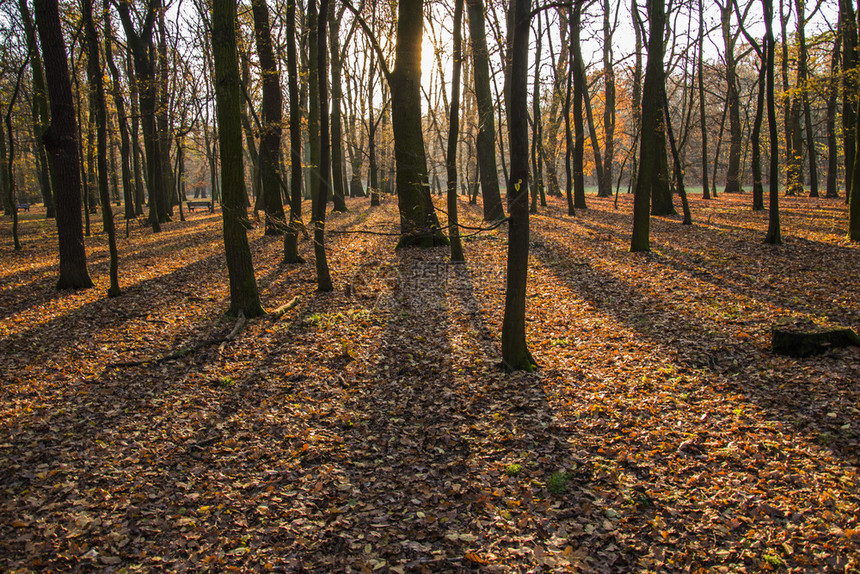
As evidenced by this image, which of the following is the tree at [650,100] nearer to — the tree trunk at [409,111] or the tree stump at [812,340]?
the tree trunk at [409,111]

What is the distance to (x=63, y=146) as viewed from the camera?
9.42m

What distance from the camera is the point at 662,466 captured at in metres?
4.33

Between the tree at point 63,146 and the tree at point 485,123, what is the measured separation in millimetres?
10042

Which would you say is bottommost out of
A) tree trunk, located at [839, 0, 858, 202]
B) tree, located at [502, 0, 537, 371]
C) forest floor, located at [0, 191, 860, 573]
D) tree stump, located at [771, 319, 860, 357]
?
forest floor, located at [0, 191, 860, 573]

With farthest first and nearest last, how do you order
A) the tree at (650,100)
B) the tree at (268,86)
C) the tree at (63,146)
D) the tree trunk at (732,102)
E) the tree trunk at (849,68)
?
the tree trunk at (732,102) → the tree trunk at (849,68) → the tree at (268,86) → the tree at (650,100) → the tree at (63,146)

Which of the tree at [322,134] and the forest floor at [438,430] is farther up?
the tree at [322,134]

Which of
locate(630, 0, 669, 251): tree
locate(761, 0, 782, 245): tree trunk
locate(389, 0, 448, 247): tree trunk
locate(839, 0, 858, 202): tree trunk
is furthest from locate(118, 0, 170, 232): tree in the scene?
locate(839, 0, 858, 202): tree trunk

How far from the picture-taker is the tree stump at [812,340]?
586cm

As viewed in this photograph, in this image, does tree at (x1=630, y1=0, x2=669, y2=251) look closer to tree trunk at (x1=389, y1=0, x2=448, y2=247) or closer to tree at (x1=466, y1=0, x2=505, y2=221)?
tree at (x1=466, y1=0, x2=505, y2=221)

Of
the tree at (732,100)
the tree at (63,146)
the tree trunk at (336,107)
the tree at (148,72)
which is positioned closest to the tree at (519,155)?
the tree at (63,146)

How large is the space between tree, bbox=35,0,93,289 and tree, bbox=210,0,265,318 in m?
4.08

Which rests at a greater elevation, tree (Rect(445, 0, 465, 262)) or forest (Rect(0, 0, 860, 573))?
tree (Rect(445, 0, 465, 262))

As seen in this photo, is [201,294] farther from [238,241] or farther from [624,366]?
[624,366]

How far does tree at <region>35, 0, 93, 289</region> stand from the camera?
9.16 meters
